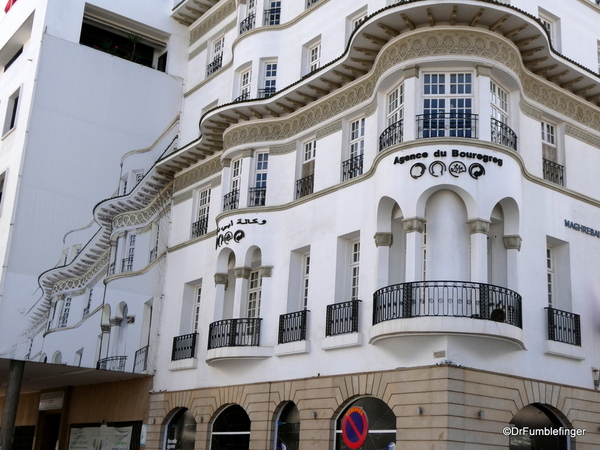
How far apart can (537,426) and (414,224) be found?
220 inches

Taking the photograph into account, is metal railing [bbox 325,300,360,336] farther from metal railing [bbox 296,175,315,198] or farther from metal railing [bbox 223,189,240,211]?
metal railing [bbox 223,189,240,211]

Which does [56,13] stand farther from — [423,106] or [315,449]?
[315,449]

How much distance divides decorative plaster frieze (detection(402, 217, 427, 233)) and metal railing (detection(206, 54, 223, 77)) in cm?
1418

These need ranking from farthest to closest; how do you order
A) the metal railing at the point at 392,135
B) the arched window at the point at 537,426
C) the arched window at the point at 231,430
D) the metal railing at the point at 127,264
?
the metal railing at the point at 127,264 < the arched window at the point at 231,430 < the metal railing at the point at 392,135 < the arched window at the point at 537,426

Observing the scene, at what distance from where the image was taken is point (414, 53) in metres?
19.3

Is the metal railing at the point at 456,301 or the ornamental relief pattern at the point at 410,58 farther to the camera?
the ornamental relief pattern at the point at 410,58

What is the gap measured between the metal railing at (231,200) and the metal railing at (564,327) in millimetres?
10139

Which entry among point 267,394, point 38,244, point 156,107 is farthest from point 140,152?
point 267,394

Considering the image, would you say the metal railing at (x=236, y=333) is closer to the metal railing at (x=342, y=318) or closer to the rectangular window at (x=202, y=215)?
the metal railing at (x=342, y=318)

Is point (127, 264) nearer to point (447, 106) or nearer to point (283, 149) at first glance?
point (283, 149)

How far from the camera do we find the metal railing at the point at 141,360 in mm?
27125

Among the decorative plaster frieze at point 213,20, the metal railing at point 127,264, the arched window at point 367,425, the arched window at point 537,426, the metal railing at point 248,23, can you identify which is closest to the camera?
the arched window at point 537,426

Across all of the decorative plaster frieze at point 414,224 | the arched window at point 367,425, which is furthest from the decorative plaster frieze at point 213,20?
the arched window at point 367,425

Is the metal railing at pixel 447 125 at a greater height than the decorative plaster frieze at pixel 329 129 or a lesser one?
lesser
